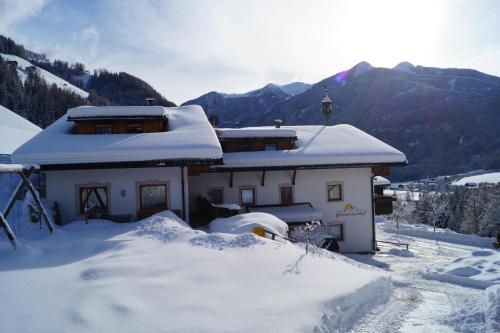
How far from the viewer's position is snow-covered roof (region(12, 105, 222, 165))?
1306 cm

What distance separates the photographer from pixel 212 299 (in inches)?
238

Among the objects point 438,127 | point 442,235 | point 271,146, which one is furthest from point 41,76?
point 438,127

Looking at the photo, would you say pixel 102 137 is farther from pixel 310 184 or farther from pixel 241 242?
pixel 310 184

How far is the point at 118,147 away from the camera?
43.9ft

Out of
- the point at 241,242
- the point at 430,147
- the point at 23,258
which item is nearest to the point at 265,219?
the point at 241,242

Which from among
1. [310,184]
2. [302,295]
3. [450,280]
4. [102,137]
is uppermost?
[102,137]

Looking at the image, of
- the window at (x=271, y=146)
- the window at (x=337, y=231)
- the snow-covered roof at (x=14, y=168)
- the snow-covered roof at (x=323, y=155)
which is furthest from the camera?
the window at (x=271, y=146)

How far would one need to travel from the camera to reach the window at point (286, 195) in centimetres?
1809

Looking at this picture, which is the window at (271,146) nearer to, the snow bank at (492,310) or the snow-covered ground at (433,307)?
the snow-covered ground at (433,307)

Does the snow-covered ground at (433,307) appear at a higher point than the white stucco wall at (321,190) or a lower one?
lower

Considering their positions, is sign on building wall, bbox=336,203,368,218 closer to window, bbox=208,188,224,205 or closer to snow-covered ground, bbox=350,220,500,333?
snow-covered ground, bbox=350,220,500,333

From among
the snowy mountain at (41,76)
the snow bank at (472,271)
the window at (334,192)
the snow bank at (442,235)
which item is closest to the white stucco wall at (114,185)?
the window at (334,192)

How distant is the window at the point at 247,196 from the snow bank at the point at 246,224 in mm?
4186

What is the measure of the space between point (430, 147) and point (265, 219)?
598ft
